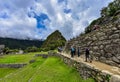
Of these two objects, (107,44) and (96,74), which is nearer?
(96,74)

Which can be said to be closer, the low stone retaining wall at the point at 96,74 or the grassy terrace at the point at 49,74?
the low stone retaining wall at the point at 96,74

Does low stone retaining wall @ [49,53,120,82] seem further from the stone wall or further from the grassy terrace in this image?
the stone wall

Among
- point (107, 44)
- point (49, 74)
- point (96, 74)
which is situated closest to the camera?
point (96, 74)

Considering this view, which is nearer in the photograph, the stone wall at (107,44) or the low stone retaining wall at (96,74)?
the low stone retaining wall at (96,74)

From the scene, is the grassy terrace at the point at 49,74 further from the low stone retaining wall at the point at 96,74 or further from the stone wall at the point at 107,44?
the stone wall at the point at 107,44

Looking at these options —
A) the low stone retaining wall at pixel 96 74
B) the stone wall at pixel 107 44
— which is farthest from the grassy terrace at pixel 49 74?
the stone wall at pixel 107 44

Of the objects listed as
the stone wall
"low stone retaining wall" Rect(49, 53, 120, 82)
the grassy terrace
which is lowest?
the grassy terrace

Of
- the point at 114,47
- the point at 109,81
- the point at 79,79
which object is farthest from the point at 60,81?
the point at 109,81

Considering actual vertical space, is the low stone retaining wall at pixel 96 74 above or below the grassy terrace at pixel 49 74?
above

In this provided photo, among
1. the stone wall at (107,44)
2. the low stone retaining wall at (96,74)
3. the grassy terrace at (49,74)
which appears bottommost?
the grassy terrace at (49,74)

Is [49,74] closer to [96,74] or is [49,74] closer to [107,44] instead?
[107,44]

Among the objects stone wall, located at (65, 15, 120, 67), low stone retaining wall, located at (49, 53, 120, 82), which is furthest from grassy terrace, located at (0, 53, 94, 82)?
stone wall, located at (65, 15, 120, 67)

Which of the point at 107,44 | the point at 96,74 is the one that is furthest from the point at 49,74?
the point at 96,74

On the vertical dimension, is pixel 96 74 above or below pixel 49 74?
above
